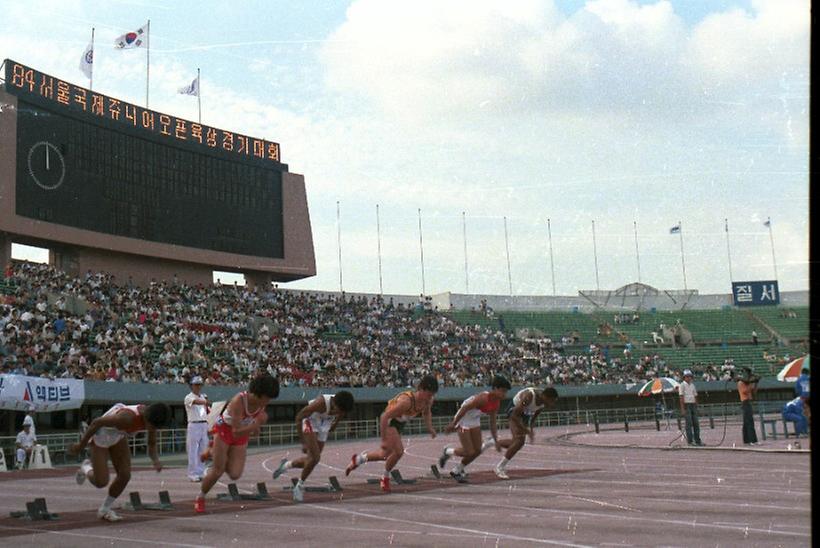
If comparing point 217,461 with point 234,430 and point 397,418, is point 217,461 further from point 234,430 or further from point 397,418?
point 397,418

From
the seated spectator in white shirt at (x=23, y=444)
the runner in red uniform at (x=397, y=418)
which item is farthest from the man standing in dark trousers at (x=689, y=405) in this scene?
the seated spectator in white shirt at (x=23, y=444)

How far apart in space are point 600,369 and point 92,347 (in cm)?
3456

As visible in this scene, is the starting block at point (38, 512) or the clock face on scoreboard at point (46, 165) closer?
the starting block at point (38, 512)

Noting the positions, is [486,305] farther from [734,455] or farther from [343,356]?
[734,455]

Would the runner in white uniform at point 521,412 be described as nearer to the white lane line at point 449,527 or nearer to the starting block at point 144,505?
the white lane line at point 449,527

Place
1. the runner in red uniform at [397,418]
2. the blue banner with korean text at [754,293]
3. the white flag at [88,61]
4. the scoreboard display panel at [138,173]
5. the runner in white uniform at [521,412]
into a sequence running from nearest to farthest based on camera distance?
1. the runner in red uniform at [397,418]
2. the runner in white uniform at [521,412]
3. the scoreboard display panel at [138,173]
4. the white flag at [88,61]
5. the blue banner with korean text at [754,293]

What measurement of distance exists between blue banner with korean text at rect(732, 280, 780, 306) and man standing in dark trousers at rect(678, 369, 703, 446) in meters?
→ 53.3

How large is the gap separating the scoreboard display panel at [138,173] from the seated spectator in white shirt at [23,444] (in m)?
14.6

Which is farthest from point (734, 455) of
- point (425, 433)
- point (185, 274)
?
point (185, 274)

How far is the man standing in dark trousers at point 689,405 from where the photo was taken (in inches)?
895

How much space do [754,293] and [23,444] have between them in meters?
63.0

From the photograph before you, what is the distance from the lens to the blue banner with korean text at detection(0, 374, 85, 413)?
25719 millimetres

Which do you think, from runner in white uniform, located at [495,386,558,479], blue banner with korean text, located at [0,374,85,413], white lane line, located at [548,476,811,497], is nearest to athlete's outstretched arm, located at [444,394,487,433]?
runner in white uniform, located at [495,386,558,479]

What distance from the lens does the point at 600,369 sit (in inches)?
2290
